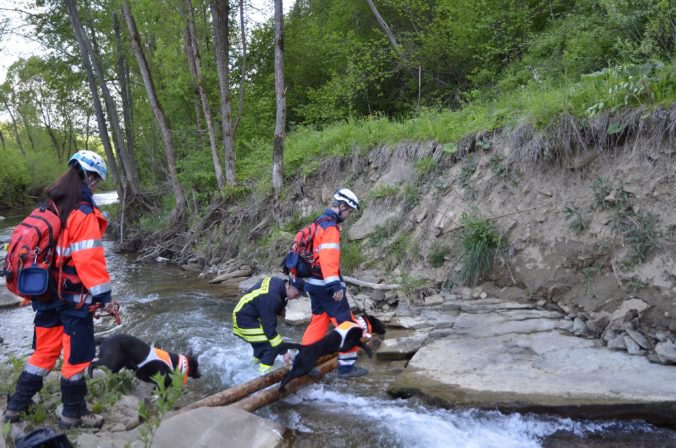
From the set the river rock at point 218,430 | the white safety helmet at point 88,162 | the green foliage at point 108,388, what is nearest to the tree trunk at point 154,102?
the green foliage at point 108,388

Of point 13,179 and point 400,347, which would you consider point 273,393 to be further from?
point 13,179

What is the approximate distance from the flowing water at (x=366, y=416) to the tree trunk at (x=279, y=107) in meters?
5.12

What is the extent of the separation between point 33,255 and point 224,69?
10697mm

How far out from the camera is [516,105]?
27.0 feet

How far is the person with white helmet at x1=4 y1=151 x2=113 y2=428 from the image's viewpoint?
159 inches

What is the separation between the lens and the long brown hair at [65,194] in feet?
13.4

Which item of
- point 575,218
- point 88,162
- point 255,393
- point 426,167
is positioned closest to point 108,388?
point 255,393

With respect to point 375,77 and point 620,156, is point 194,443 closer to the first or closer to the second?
point 620,156

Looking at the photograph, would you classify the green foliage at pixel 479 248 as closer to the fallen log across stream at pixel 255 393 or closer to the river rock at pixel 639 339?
the river rock at pixel 639 339

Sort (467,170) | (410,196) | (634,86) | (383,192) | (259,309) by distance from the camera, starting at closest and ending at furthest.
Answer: (259,309)
(634,86)
(467,170)
(410,196)
(383,192)

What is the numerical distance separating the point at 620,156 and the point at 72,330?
21.2 ft

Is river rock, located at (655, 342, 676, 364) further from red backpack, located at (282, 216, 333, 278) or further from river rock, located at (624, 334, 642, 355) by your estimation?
red backpack, located at (282, 216, 333, 278)

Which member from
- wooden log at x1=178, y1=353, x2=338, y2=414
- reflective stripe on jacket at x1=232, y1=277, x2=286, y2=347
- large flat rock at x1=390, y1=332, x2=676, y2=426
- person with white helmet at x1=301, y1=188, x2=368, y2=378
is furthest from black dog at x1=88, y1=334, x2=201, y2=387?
large flat rock at x1=390, y1=332, x2=676, y2=426

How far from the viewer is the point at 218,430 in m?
3.91
